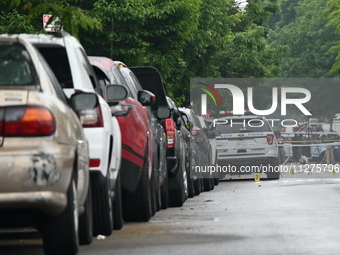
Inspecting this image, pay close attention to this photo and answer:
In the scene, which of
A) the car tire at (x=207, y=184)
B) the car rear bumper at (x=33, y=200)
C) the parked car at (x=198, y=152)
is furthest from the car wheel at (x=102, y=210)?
the car tire at (x=207, y=184)

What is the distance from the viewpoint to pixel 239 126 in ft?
111

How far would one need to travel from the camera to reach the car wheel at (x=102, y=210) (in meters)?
11.0

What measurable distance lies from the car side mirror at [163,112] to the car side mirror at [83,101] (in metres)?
6.34

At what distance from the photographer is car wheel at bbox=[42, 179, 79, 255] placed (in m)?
8.80

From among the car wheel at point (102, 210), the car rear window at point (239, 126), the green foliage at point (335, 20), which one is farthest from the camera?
the green foliage at point (335, 20)

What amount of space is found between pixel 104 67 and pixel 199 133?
448 inches

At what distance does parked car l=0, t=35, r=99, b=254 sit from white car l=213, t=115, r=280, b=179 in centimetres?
2364

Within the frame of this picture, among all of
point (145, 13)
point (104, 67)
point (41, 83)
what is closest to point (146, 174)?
point (104, 67)

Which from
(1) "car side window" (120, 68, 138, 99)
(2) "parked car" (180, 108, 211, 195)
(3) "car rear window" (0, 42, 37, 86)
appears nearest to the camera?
(3) "car rear window" (0, 42, 37, 86)

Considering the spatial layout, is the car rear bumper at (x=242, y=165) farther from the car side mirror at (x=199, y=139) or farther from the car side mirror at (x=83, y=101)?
the car side mirror at (x=83, y=101)

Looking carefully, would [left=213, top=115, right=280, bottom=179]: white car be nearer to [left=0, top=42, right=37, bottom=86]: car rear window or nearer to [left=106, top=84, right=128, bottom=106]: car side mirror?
[left=106, top=84, right=128, bottom=106]: car side mirror

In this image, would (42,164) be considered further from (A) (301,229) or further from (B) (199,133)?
(B) (199,133)

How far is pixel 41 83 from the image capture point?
8938 mm

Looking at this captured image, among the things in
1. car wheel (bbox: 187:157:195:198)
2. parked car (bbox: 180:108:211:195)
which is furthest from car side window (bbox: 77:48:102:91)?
parked car (bbox: 180:108:211:195)
